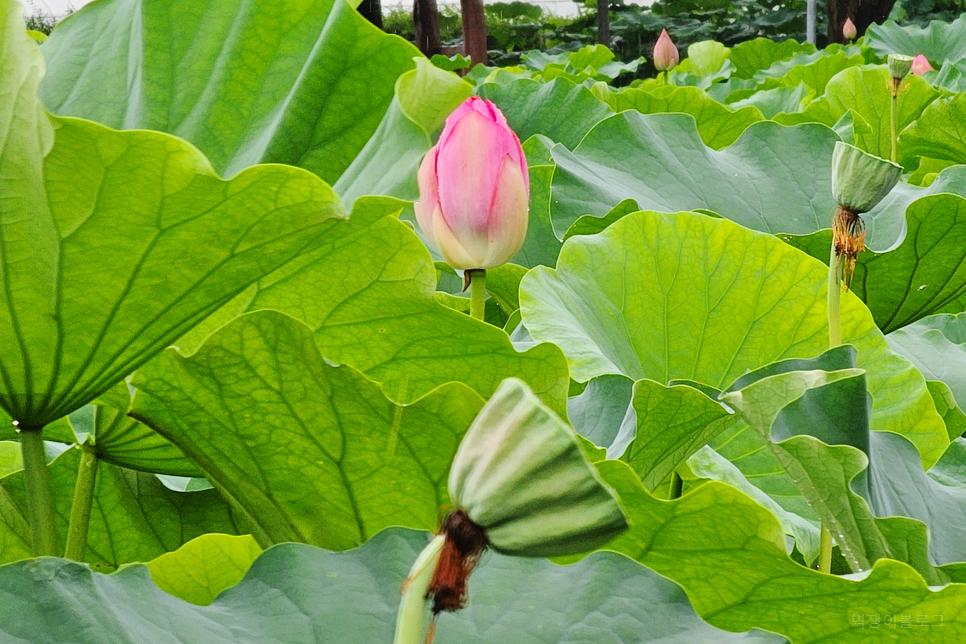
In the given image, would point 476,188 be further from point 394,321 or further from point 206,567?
point 206,567

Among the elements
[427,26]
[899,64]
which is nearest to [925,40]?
[899,64]

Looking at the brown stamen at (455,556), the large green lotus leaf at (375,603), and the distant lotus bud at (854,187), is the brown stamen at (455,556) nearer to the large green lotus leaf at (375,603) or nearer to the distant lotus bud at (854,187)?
the large green lotus leaf at (375,603)

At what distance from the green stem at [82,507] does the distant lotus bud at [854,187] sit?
485 mm

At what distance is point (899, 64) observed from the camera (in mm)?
1764

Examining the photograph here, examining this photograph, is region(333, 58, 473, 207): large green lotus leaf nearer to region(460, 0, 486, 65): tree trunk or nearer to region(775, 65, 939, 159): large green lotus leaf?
region(775, 65, 939, 159): large green lotus leaf

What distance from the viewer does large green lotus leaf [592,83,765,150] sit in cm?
183

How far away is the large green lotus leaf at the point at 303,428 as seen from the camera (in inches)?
19.7

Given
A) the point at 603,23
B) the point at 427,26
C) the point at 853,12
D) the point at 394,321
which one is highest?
the point at 394,321

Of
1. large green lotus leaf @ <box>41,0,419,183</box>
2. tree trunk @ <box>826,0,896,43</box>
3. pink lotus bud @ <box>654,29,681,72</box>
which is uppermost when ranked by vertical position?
large green lotus leaf @ <box>41,0,419,183</box>

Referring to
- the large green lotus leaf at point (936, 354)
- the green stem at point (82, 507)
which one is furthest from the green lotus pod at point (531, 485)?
the large green lotus leaf at point (936, 354)

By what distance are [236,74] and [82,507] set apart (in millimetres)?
286

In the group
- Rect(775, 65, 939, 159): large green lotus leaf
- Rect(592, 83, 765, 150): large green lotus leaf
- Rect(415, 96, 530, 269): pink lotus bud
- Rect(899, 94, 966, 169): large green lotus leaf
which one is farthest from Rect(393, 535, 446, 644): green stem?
Rect(775, 65, 939, 159): large green lotus leaf

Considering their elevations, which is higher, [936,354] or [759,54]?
[936,354]

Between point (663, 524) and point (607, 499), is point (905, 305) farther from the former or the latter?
point (607, 499)
